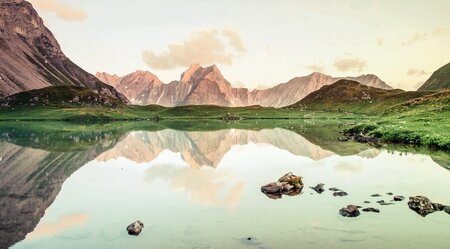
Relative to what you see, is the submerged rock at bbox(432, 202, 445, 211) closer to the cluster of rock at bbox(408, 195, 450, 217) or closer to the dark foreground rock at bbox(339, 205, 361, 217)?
the cluster of rock at bbox(408, 195, 450, 217)

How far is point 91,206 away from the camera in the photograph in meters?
29.3

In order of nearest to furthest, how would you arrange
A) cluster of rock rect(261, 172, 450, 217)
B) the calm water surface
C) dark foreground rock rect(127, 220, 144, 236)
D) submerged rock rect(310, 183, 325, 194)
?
the calm water surface, dark foreground rock rect(127, 220, 144, 236), cluster of rock rect(261, 172, 450, 217), submerged rock rect(310, 183, 325, 194)

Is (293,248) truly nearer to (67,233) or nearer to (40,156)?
(67,233)

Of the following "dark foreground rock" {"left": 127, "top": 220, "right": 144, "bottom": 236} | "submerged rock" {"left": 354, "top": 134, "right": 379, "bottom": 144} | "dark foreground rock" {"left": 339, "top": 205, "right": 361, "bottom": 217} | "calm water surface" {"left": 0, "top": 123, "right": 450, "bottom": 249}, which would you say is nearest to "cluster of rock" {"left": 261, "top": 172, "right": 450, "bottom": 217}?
"dark foreground rock" {"left": 339, "top": 205, "right": 361, "bottom": 217}

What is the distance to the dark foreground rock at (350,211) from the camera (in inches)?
1005

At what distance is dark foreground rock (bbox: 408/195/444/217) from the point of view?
85.9 feet

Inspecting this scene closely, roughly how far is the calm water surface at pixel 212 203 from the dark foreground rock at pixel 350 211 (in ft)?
1.95

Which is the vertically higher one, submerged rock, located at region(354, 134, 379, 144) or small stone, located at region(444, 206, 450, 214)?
submerged rock, located at region(354, 134, 379, 144)

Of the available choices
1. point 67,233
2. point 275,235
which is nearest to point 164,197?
point 67,233

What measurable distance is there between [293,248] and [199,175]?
23.7 m

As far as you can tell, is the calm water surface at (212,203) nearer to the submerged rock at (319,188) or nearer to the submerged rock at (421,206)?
the submerged rock at (319,188)

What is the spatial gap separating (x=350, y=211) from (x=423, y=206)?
17.7ft

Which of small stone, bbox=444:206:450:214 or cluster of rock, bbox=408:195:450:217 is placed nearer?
small stone, bbox=444:206:450:214

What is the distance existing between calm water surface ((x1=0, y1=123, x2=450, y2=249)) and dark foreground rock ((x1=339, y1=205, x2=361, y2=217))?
1.95 ft
